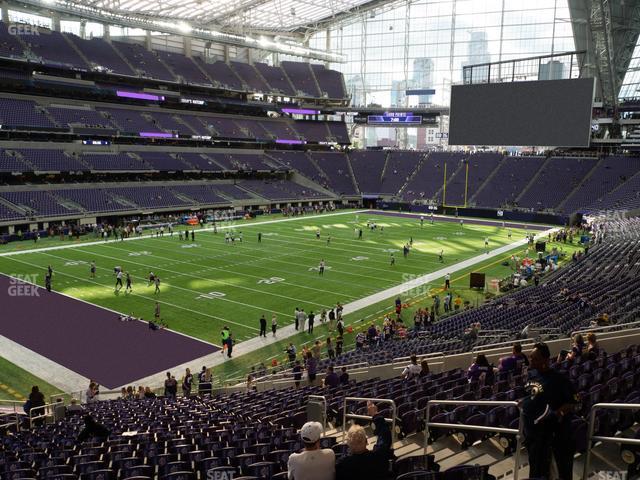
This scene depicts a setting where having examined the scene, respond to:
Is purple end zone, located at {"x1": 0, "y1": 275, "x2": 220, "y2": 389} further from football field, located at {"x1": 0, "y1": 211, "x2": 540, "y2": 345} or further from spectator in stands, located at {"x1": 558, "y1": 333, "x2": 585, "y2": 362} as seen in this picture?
spectator in stands, located at {"x1": 558, "y1": 333, "x2": 585, "y2": 362}

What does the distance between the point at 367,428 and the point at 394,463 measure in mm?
4375

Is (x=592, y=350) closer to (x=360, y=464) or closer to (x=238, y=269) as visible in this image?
(x=360, y=464)

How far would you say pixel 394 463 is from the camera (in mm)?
4613

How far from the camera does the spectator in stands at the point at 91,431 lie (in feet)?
29.7

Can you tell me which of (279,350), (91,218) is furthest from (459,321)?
(91,218)

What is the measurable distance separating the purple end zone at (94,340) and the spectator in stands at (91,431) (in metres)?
8.68

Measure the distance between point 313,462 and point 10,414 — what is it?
1200 centimetres

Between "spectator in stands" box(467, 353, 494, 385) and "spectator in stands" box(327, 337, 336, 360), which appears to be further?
"spectator in stands" box(327, 337, 336, 360)

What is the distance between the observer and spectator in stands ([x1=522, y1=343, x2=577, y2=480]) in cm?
444

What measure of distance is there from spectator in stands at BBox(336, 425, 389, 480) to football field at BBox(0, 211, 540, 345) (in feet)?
58.5

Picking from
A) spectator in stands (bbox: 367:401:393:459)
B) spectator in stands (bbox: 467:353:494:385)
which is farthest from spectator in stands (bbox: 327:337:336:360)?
spectator in stands (bbox: 367:401:393:459)

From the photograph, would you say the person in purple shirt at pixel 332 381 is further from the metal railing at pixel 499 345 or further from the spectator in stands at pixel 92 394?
the spectator in stands at pixel 92 394

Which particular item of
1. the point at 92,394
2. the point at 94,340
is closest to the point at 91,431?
the point at 92,394

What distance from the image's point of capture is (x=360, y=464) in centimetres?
406
